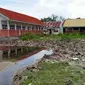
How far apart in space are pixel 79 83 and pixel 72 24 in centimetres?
5278

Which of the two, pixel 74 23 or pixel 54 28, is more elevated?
pixel 74 23

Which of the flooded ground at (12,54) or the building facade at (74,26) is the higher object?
the building facade at (74,26)

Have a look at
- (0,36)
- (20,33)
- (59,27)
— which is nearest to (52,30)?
(59,27)

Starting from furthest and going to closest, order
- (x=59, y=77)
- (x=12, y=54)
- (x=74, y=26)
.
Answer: (x=74, y=26) → (x=12, y=54) → (x=59, y=77)

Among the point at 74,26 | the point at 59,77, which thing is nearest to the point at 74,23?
the point at 74,26

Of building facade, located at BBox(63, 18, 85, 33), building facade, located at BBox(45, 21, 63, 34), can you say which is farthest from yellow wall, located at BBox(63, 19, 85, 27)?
building facade, located at BBox(45, 21, 63, 34)

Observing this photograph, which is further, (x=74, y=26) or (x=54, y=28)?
(x=54, y=28)

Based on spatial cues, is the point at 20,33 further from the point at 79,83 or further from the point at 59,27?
the point at 79,83

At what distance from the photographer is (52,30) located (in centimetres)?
6644

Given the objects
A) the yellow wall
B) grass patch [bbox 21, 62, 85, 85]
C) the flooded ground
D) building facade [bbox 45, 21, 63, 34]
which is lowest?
the flooded ground

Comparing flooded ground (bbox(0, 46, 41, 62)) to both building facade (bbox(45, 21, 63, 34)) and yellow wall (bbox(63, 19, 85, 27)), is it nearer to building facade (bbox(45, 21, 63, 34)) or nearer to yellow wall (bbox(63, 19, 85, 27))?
yellow wall (bbox(63, 19, 85, 27))

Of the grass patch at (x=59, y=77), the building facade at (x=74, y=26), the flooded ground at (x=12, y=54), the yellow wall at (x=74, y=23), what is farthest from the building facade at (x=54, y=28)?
the grass patch at (x=59, y=77)

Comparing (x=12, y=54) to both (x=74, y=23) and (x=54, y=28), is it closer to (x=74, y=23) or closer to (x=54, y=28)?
(x=74, y=23)

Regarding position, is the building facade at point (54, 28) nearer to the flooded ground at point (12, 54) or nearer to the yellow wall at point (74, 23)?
the yellow wall at point (74, 23)
